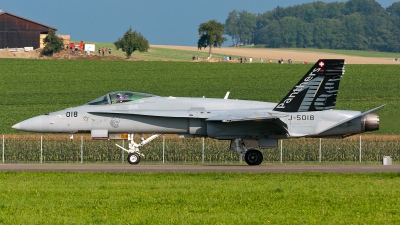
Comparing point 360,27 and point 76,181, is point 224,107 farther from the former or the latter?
point 360,27

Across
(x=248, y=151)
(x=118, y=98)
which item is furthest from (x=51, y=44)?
(x=248, y=151)

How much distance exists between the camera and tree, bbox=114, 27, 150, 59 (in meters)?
96.9

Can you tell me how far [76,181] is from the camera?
2089cm

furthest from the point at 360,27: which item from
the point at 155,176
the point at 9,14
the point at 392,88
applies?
the point at 155,176

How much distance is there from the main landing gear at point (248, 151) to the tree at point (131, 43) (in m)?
68.2

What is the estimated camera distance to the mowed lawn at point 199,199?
14.3 meters

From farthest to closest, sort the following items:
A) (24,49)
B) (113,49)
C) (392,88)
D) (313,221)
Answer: (113,49)
(24,49)
(392,88)
(313,221)

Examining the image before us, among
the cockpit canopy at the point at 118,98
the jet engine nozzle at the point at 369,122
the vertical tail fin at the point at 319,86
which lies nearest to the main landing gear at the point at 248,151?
the vertical tail fin at the point at 319,86

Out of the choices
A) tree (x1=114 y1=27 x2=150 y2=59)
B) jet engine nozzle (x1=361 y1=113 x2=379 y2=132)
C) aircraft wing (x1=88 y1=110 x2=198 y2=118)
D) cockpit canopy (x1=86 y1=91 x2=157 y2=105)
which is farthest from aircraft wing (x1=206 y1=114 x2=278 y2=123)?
tree (x1=114 y1=27 x2=150 y2=59)

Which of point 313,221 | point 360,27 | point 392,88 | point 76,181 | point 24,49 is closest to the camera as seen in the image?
point 313,221

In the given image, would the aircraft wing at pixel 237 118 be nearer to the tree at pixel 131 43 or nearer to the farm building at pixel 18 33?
the tree at pixel 131 43

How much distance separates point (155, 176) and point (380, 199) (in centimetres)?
770

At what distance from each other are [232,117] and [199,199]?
1168 centimetres

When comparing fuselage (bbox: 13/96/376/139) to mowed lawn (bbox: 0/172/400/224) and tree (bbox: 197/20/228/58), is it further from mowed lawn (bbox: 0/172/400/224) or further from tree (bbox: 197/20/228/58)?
tree (bbox: 197/20/228/58)
